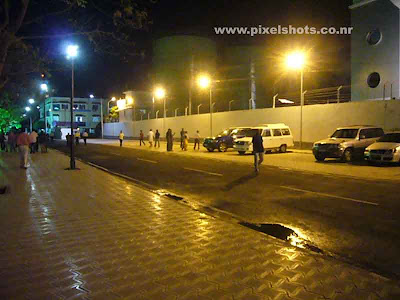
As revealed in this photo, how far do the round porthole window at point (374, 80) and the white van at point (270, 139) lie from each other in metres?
8.21

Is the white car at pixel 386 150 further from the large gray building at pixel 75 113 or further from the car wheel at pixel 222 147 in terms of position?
the large gray building at pixel 75 113

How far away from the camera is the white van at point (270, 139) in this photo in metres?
25.0

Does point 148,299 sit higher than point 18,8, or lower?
lower

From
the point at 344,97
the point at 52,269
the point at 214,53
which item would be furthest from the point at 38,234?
the point at 214,53

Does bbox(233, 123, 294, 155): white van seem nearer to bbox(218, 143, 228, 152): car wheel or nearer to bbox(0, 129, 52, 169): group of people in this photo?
bbox(218, 143, 228, 152): car wheel

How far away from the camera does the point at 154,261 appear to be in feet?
16.7

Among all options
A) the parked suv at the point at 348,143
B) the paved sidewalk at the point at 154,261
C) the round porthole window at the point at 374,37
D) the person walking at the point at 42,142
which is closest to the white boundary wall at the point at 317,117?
the parked suv at the point at 348,143

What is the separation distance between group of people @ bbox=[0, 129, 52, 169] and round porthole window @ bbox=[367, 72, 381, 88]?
80.9 feet

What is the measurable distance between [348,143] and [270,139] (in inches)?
279

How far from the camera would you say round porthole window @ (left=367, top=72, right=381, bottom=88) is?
93.4 feet

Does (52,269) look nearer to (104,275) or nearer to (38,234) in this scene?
(104,275)

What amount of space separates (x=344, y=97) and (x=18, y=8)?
22.9 metres

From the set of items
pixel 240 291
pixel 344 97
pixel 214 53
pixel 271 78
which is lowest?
pixel 240 291

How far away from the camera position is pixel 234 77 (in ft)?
176
